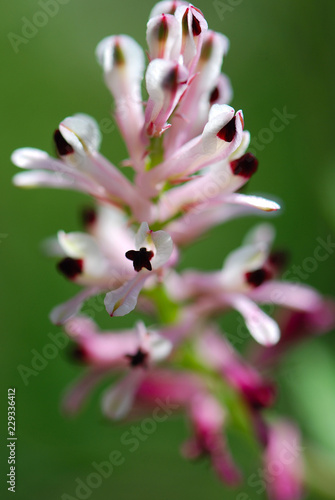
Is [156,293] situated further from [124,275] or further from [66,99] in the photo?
[66,99]

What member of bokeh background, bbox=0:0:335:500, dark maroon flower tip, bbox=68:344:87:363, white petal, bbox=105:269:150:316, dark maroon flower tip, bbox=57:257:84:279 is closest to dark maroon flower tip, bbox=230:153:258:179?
white petal, bbox=105:269:150:316

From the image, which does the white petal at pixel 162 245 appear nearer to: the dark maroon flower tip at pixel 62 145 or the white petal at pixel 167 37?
the dark maroon flower tip at pixel 62 145

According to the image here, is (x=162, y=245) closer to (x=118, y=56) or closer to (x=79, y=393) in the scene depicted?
(x=118, y=56)

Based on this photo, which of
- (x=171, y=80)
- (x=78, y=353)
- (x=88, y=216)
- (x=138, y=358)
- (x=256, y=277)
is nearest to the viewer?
(x=171, y=80)

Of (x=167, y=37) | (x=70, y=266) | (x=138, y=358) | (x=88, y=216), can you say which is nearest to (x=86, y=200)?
(x=88, y=216)

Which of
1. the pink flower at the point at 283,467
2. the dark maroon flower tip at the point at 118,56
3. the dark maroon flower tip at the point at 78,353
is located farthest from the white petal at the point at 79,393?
the dark maroon flower tip at the point at 118,56
